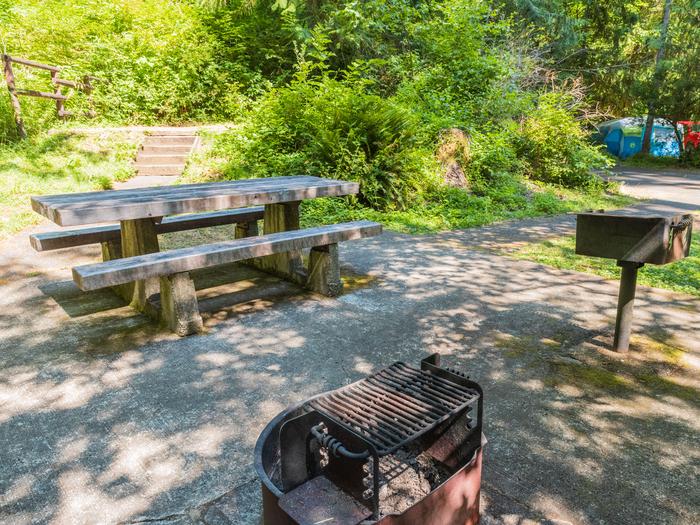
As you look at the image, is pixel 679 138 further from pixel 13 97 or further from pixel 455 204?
pixel 13 97

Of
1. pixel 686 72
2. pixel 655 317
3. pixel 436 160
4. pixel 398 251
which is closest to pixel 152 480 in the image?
pixel 655 317

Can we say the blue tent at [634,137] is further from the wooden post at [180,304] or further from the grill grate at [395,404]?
the grill grate at [395,404]

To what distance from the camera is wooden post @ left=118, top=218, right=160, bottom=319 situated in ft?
14.5

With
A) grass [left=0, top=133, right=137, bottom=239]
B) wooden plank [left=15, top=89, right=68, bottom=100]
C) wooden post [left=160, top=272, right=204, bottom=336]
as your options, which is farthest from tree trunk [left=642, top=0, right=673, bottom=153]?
wooden post [left=160, top=272, right=204, bottom=336]

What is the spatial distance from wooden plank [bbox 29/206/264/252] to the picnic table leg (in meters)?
0.44

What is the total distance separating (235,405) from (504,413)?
1.55 m

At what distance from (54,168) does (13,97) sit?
2.39 meters

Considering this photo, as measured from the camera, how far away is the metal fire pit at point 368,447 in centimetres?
166

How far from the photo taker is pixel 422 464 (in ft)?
7.56

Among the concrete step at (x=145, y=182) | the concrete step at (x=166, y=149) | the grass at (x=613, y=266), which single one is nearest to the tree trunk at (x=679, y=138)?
the grass at (x=613, y=266)

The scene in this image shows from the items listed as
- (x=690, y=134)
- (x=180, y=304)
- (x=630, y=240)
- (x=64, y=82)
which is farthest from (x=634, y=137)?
(x=180, y=304)

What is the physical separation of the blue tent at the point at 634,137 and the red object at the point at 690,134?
80 cm

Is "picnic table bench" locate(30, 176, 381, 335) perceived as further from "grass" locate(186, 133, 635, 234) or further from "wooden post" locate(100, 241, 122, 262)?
"grass" locate(186, 133, 635, 234)

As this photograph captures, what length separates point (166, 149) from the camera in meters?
11.4
